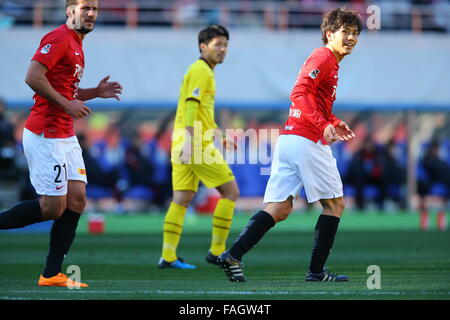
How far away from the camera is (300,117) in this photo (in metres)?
7.76

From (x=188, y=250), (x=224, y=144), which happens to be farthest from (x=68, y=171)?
(x=188, y=250)

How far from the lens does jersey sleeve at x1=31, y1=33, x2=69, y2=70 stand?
740 centimetres

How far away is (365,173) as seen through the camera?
2573cm

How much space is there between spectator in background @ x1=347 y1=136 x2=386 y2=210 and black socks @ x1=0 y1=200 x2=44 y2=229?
61.0 ft

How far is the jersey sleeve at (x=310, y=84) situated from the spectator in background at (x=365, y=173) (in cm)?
1796

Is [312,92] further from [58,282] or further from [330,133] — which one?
[58,282]

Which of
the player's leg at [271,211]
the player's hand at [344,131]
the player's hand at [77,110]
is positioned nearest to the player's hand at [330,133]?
the player's hand at [344,131]

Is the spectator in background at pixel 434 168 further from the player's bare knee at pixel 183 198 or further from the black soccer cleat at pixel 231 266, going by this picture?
the black soccer cleat at pixel 231 266

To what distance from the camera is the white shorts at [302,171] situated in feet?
25.2

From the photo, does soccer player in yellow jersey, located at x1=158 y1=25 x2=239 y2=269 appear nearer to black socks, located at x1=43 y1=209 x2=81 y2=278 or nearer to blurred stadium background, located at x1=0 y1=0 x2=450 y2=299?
black socks, located at x1=43 y1=209 x2=81 y2=278


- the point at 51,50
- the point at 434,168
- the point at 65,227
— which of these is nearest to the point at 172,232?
the point at 65,227

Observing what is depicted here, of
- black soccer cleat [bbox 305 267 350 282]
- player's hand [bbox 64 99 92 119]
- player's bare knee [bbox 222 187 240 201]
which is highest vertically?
player's hand [bbox 64 99 92 119]

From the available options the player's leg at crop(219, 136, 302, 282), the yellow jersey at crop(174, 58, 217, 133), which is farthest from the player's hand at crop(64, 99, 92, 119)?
the yellow jersey at crop(174, 58, 217, 133)
